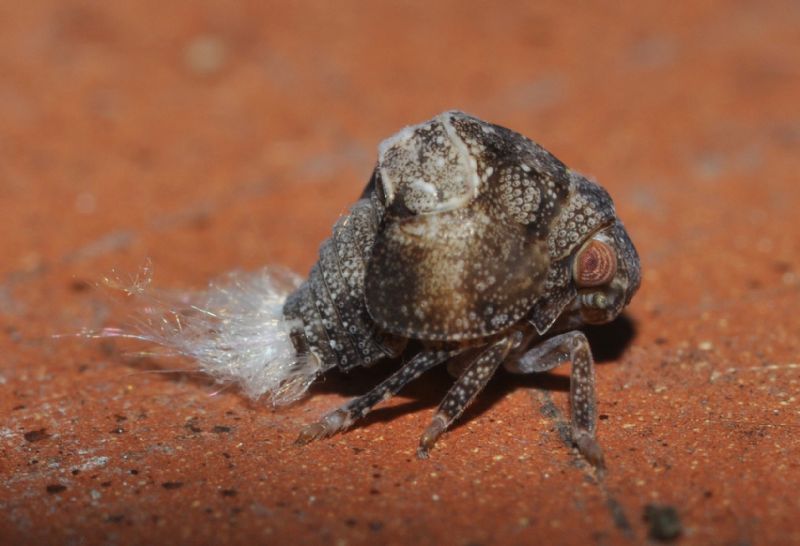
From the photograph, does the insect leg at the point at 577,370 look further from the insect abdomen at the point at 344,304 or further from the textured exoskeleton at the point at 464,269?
the insect abdomen at the point at 344,304

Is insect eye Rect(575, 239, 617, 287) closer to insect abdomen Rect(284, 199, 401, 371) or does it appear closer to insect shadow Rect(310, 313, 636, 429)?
insect shadow Rect(310, 313, 636, 429)

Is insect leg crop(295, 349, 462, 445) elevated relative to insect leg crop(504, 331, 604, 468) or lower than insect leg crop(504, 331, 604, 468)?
lower

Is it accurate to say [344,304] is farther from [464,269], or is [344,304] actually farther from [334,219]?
[334,219]

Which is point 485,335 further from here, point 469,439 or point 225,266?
point 225,266

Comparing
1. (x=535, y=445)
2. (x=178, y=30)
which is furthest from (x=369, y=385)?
(x=178, y=30)

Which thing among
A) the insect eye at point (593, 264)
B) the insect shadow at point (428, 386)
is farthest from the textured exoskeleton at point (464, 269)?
the insect shadow at point (428, 386)

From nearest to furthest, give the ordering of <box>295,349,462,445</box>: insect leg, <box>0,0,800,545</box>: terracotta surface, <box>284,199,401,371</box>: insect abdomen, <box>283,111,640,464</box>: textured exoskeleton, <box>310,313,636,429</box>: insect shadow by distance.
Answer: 1. <box>0,0,800,545</box>: terracotta surface
2. <box>283,111,640,464</box>: textured exoskeleton
3. <box>295,349,462,445</box>: insect leg
4. <box>284,199,401,371</box>: insect abdomen
5. <box>310,313,636,429</box>: insect shadow

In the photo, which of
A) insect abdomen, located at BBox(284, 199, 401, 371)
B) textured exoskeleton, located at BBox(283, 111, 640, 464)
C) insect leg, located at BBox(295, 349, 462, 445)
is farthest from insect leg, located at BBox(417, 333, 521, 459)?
insect abdomen, located at BBox(284, 199, 401, 371)
